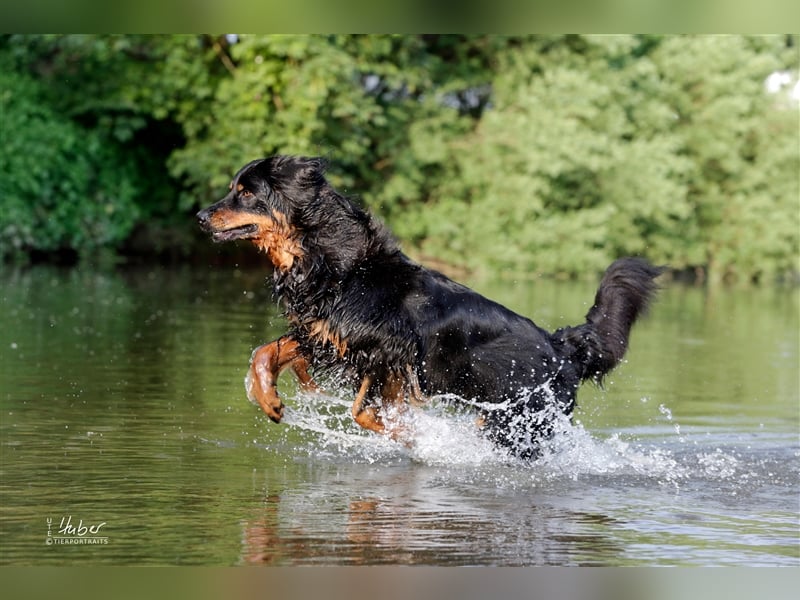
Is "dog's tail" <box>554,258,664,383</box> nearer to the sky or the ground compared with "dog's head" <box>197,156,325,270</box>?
nearer to the ground

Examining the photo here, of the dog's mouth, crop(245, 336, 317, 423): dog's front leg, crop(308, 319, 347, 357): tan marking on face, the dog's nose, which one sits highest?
the dog's nose

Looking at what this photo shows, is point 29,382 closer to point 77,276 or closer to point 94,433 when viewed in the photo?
point 94,433

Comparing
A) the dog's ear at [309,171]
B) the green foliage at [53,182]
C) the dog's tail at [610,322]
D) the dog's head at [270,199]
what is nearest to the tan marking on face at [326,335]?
the dog's head at [270,199]

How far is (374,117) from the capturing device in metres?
28.3

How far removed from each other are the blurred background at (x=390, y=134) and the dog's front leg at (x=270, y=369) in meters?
17.4

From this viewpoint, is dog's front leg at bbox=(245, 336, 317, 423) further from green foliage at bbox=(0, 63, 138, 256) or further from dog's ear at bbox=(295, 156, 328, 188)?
green foliage at bbox=(0, 63, 138, 256)

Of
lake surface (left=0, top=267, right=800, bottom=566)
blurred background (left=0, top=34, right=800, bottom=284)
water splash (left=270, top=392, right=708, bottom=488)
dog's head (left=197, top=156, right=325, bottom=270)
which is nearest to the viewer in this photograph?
lake surface (left=0, top=267, right=800, bottom=566)

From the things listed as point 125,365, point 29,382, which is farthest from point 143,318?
point 29,382

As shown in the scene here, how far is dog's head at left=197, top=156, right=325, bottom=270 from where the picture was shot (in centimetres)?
740

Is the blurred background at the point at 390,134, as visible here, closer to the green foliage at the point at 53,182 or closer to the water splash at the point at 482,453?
the green foliage at the point at 53,182

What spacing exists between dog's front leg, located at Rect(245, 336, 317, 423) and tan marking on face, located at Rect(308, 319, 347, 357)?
0.54ft

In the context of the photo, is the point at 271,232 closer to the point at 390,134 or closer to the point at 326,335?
the point at 326,335

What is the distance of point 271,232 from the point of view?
7.54 meters

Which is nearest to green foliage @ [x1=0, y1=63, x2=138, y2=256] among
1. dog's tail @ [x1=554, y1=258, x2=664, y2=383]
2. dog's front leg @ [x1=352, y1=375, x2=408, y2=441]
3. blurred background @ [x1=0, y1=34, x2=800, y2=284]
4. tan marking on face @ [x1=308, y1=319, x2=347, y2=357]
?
blurred background @ [x1=0, y1=34, x2=800, y2=284]
